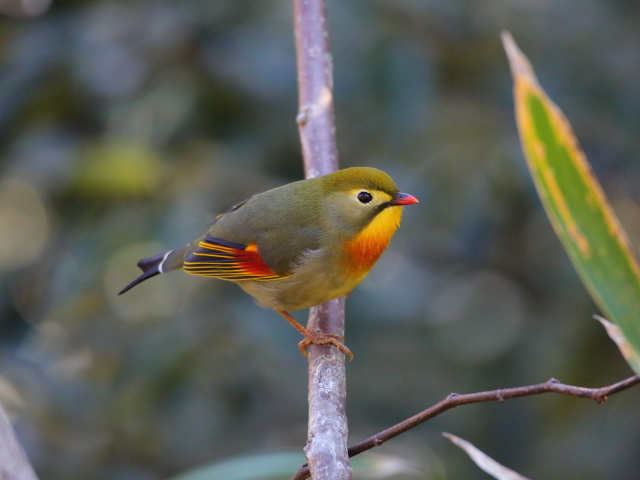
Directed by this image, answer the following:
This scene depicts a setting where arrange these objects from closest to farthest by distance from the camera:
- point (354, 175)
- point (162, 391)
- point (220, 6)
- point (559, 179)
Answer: point (559, 179) → point (354, 175) → point (162, 391) → point (220, 6)

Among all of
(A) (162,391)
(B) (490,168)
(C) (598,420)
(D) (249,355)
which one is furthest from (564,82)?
(A) (162,391)

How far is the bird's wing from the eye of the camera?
3.04m

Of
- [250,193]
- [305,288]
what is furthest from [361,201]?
[250,193]

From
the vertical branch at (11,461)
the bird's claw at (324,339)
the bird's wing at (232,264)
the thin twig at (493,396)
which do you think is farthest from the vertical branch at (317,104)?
the vertical branch at (11,461)

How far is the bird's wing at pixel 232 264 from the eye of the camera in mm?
3041

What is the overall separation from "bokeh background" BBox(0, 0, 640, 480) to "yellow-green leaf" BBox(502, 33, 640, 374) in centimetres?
215

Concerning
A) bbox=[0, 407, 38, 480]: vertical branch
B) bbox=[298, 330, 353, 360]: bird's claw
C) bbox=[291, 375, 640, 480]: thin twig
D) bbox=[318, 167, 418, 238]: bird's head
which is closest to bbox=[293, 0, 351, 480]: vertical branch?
bbox=[298, 330, 353, 360]: bird's claw

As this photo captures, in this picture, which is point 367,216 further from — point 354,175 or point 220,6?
point 220,6

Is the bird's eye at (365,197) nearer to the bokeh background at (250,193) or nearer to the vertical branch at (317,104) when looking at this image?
the vertical branch at (317,104)

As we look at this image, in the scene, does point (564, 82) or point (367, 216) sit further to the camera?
point (564, 82)

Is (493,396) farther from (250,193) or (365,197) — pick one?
(250,193)

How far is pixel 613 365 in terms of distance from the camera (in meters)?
3.48

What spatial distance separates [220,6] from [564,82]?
1.71m

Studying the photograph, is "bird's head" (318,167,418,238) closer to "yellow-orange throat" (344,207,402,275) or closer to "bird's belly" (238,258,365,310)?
"yellow-orange throat" (344,207,402,275)
